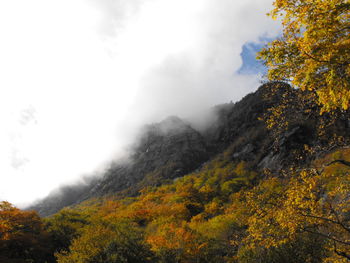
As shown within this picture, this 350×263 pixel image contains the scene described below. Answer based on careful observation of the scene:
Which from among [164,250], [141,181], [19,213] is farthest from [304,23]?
[141,181]

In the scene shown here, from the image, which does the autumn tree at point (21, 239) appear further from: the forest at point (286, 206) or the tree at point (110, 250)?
the tree at point (110, 250)

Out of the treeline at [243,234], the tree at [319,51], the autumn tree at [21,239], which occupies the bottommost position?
the treeline at [243,234]

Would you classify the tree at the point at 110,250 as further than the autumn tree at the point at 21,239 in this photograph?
No

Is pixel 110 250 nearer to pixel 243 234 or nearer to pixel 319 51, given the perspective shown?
pixel 243 234

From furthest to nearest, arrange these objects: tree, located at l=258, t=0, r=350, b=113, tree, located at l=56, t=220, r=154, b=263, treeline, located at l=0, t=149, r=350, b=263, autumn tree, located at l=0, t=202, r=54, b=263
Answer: autumn tree, located at l=0, t=202, r=54, b=263
tree, located at l=56, t=220, r=154, b=263
treeline, located at l=0, t=149, r=350, b=263
tree, located at l=258, t=0, r=350, b=113

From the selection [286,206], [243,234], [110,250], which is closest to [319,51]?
[286,206]

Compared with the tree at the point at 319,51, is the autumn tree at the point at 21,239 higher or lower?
higher

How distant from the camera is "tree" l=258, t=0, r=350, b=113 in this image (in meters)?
5.82

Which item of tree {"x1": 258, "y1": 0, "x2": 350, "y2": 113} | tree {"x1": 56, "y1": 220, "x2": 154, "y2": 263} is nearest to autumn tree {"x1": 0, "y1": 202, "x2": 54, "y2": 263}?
tree {"x1": 56, "y1": 220, "x2": 154, "y2": 263}

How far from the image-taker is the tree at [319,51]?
19.1 ft

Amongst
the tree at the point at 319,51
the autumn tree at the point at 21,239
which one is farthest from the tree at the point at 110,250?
the tree at the point at 319,51

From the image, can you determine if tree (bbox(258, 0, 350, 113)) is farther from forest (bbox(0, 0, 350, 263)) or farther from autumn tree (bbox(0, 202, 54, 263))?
autumn tree (bbox(0, 202, 54, 263))

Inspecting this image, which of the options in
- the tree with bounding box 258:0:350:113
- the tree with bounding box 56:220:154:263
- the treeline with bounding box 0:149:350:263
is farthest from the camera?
the tree with bounding box 56:220:154:263

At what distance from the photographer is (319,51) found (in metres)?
6.14
